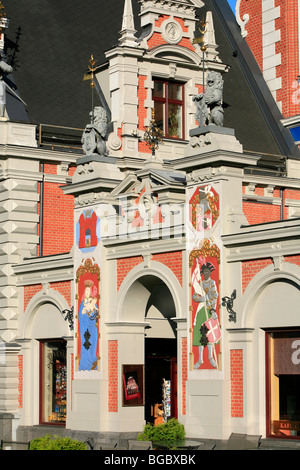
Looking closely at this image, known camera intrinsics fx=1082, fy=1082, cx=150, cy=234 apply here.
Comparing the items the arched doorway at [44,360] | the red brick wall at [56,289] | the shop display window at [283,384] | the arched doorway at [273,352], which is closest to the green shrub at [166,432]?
the arched doorway at [273,352]

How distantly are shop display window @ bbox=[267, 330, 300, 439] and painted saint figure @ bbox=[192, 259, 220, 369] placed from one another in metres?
1.35

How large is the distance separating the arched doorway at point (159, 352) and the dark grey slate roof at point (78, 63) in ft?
23.1

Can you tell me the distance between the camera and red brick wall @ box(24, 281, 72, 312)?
2881 centimetres

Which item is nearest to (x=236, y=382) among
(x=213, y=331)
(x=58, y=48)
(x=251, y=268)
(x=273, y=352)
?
(x=273, y=352)

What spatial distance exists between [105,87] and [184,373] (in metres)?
11.5

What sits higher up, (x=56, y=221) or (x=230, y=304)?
(x=56, y=221)

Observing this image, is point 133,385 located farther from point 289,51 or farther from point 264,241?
point 289,51

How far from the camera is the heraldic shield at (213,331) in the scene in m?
23.8

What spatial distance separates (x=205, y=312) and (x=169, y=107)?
1065 cm

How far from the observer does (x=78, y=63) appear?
1346 inches

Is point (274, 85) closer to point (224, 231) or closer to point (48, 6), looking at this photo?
point (48, 6)

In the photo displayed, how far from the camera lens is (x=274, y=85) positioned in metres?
36.6

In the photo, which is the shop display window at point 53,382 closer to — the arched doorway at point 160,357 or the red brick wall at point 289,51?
the arched doorway at point 160,357

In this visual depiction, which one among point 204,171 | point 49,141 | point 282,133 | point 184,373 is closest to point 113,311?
point 184,373
